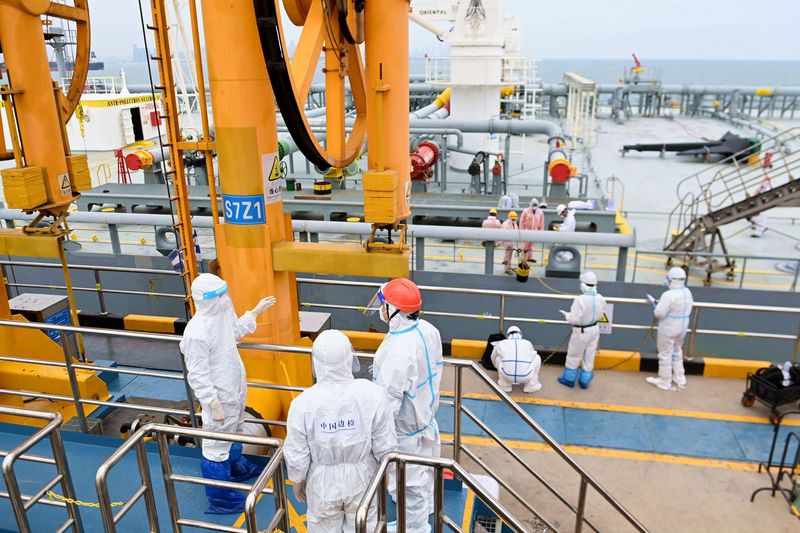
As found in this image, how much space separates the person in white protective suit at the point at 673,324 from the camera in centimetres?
722

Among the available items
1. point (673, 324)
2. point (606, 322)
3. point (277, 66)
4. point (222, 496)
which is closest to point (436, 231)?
point (606, 322)

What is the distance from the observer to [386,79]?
525 centimetres

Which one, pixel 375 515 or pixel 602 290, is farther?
pixel 602 290

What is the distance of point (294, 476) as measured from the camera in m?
3.38

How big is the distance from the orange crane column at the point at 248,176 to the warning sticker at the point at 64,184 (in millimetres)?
1920

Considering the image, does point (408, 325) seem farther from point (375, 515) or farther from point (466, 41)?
point (466, 41)

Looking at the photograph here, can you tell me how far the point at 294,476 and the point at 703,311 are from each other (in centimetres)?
940

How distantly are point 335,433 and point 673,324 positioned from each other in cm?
551

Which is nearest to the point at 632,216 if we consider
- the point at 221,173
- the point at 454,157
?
the point at 454,157

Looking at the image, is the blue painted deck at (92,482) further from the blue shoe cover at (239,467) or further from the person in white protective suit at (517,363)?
the person in white protective suit at (517,363)

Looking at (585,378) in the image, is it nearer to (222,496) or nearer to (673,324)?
(673,324)

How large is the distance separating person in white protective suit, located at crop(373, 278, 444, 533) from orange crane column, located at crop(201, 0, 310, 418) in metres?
1.85

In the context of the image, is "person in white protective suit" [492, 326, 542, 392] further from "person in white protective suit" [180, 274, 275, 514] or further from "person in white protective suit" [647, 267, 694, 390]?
"person in white protective suit" [180, 274, 275, 514]

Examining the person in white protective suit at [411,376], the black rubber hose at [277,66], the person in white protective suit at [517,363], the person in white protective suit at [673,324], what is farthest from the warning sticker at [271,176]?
the person in white protective suit at [673,324]
